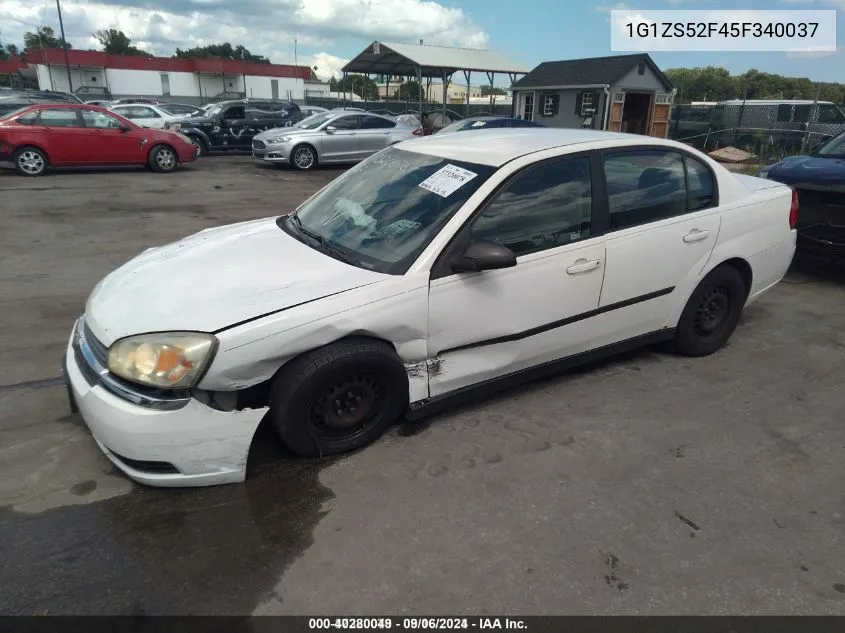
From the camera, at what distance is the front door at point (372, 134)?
52.4 ft

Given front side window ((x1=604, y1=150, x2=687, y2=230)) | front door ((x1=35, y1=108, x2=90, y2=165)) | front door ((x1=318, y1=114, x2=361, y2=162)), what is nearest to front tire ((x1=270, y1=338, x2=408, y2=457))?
front side window ((x1=604, y1=150, x2=687, y2=230))

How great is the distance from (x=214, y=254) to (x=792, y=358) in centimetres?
413

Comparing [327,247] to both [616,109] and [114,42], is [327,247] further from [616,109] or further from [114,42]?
[114,42]

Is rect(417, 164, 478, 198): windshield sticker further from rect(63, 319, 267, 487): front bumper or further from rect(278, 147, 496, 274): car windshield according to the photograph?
rect(63, 319, 267, 487): front bumper

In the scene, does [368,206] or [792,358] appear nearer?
[368,206]

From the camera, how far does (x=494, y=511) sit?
263cm

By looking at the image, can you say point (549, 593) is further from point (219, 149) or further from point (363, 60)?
point (363, 60)

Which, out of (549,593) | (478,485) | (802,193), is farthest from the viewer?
(802,193)

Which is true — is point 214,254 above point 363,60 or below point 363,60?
below

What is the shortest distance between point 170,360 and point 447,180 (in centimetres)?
175

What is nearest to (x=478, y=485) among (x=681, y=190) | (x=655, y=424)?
(x=655, y=424)

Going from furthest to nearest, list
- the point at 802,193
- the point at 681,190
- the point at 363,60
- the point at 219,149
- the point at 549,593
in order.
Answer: the point at 363,60 → the point at 219,149 → the point at 802,193 → the point at 681,190 → the point at 549,593

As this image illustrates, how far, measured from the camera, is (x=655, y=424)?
3.38 meters

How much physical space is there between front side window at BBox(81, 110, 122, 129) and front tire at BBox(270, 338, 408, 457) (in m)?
12.4
